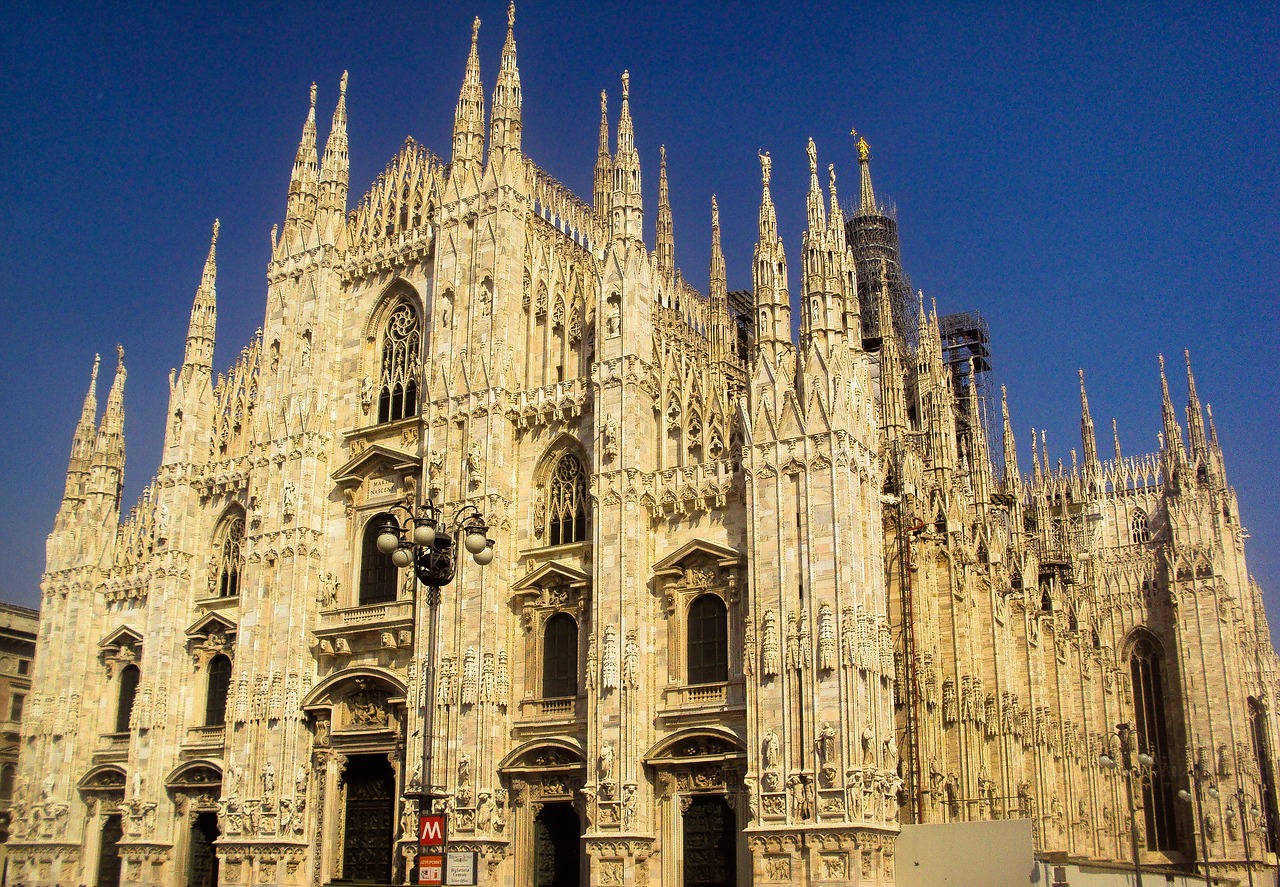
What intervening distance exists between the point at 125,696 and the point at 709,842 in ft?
83.7

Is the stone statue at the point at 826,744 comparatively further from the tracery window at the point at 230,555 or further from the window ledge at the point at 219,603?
the tracery window at the point at 230,555

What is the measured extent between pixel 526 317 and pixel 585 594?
32.3 feet

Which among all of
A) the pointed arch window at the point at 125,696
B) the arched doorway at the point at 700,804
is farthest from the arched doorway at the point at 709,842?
the pointed arch window at the point at 125,696

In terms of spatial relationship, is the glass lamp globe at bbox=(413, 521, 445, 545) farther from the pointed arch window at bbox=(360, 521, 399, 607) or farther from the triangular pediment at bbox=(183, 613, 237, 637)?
the triangular pediment at bbox=(183, 613, 237, 637)

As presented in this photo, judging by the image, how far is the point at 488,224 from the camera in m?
40.8

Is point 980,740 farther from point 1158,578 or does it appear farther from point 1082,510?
point 1082,510

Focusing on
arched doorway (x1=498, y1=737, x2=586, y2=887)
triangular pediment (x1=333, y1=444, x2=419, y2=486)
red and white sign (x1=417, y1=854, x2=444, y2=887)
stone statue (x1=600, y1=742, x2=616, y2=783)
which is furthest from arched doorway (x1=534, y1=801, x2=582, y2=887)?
red and white sign (x1=417, y1=854, x2=444, y2=887)

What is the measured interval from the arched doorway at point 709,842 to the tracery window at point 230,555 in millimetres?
19790

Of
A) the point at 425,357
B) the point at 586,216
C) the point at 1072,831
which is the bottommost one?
the point at 1072,831

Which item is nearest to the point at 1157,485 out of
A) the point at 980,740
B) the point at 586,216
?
the point at 980,740

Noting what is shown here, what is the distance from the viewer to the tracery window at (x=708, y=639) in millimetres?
33406

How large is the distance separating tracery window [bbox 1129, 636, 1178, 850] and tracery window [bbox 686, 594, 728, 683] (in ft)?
116

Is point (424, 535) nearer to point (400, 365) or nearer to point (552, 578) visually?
point (552, 578)

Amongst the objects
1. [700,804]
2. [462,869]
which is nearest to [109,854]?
[700,804]
